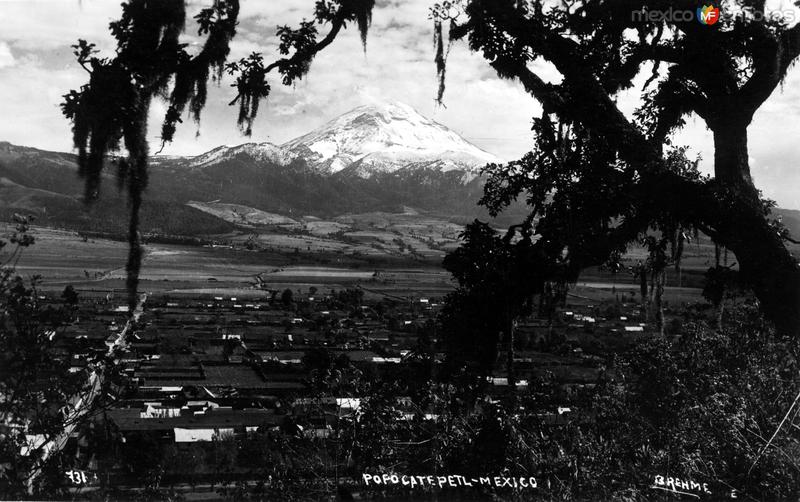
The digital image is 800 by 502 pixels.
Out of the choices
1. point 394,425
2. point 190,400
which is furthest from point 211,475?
point 394,425

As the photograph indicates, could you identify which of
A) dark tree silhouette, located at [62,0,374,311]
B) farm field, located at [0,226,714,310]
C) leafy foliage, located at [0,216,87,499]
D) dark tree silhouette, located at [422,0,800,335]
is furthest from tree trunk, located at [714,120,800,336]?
farm field, located at [0,226,714,310]

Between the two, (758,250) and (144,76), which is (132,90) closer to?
(144,76)

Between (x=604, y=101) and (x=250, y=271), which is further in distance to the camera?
(x=250, y=271)

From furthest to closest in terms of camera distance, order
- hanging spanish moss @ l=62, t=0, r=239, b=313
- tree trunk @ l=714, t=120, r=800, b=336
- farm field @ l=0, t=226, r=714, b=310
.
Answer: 1. farm field @ l=0, t=226, r=714, b=310
2. tree trunk @ l=714, t=120, r=800, b=336
3. hanging spanish moss @ l=62, t=0, r=239, b=313

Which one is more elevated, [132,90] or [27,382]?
[132,90]

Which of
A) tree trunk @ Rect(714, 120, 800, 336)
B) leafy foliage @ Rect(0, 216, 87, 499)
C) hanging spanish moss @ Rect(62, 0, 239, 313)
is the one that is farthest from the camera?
tree trunk @ Rect(714, 120, 800, 336)

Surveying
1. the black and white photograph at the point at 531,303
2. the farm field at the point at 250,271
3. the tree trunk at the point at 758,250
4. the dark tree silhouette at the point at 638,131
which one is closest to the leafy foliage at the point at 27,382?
the black and white photograph at the point at 531,303

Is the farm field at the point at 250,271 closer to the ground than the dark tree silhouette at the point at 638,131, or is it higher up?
closer to the ground

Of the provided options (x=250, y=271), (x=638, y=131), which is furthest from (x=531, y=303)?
(x=250, y=271)

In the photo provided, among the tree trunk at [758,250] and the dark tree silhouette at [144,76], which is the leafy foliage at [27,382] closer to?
the dark tree silhouette at [144,76]

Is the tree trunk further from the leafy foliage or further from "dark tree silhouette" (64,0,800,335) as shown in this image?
the leafy foliage

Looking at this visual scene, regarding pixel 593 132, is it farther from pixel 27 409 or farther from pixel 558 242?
pixel 27 409
